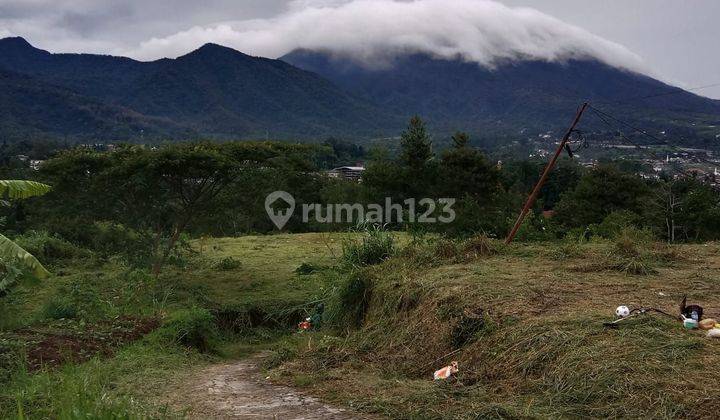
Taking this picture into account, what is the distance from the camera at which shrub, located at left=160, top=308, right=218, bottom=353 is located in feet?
25.4

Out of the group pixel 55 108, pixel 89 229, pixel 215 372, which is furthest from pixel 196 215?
pixel 55 108

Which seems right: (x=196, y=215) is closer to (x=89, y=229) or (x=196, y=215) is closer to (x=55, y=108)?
(x=89, y=229)

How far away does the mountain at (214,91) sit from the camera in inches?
5197

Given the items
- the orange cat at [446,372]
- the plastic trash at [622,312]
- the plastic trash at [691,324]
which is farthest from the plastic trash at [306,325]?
the plastic trash at [691,324]

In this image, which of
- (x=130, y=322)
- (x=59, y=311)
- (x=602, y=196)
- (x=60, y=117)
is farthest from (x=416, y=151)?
(x=60, y=117)

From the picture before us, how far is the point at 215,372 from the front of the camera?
6707 millimetres

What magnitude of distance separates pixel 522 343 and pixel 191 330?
4.44 m

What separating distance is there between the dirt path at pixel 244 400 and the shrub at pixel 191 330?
1.40 meters

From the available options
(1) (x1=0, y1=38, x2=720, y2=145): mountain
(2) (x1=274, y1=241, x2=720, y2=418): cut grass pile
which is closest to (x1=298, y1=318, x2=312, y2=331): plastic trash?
(2) (x1=274, y1=241, x2=720, y2=418): cut grass pile

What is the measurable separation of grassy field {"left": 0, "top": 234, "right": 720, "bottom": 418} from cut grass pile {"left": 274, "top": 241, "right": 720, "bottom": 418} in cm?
1

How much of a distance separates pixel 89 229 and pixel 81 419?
11337 mm

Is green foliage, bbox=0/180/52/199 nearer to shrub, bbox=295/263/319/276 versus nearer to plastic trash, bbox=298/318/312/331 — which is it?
plastic trash, bbox=298/318/312/331

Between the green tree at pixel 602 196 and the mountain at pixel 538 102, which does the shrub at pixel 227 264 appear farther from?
the mountain at pixel 538 102

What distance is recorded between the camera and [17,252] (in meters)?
7.13
